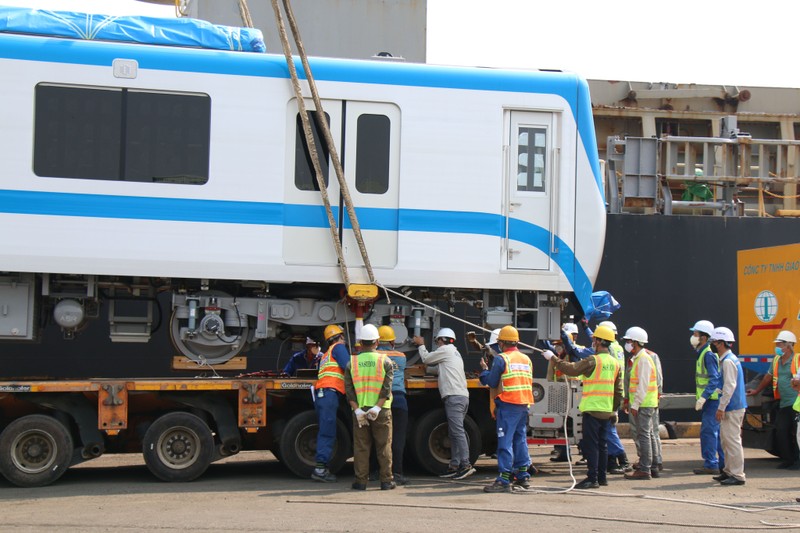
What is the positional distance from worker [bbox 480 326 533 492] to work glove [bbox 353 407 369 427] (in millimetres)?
1254

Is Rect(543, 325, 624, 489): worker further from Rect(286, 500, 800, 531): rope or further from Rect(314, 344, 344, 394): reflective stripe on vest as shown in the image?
Rect(314, 344, 344, 394): reflective stripe on vest

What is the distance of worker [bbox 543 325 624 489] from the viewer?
996 centimetres

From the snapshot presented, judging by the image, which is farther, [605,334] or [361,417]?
[605,334]

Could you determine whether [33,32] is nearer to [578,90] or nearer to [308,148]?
[308,148]

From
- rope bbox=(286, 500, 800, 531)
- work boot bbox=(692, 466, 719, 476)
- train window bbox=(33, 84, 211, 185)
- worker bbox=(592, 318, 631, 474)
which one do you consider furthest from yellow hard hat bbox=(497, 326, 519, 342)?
train window bbox=(33, 84, 211, 185)

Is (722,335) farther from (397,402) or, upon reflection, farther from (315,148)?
(315,148)

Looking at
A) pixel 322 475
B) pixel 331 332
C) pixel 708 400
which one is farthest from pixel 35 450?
pixel 708 400

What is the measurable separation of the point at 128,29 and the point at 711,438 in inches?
304

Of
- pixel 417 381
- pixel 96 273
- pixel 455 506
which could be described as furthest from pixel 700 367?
pixel 96 273

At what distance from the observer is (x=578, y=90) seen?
35.2 feet

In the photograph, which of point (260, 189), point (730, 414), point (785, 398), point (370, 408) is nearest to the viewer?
point (370, 408)

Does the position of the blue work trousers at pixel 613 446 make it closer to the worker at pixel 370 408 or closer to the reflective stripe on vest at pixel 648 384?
the reflective stripe on vest at pixel 648 384

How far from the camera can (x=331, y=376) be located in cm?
1002

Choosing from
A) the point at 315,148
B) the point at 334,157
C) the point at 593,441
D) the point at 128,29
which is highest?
the point at 128,29
